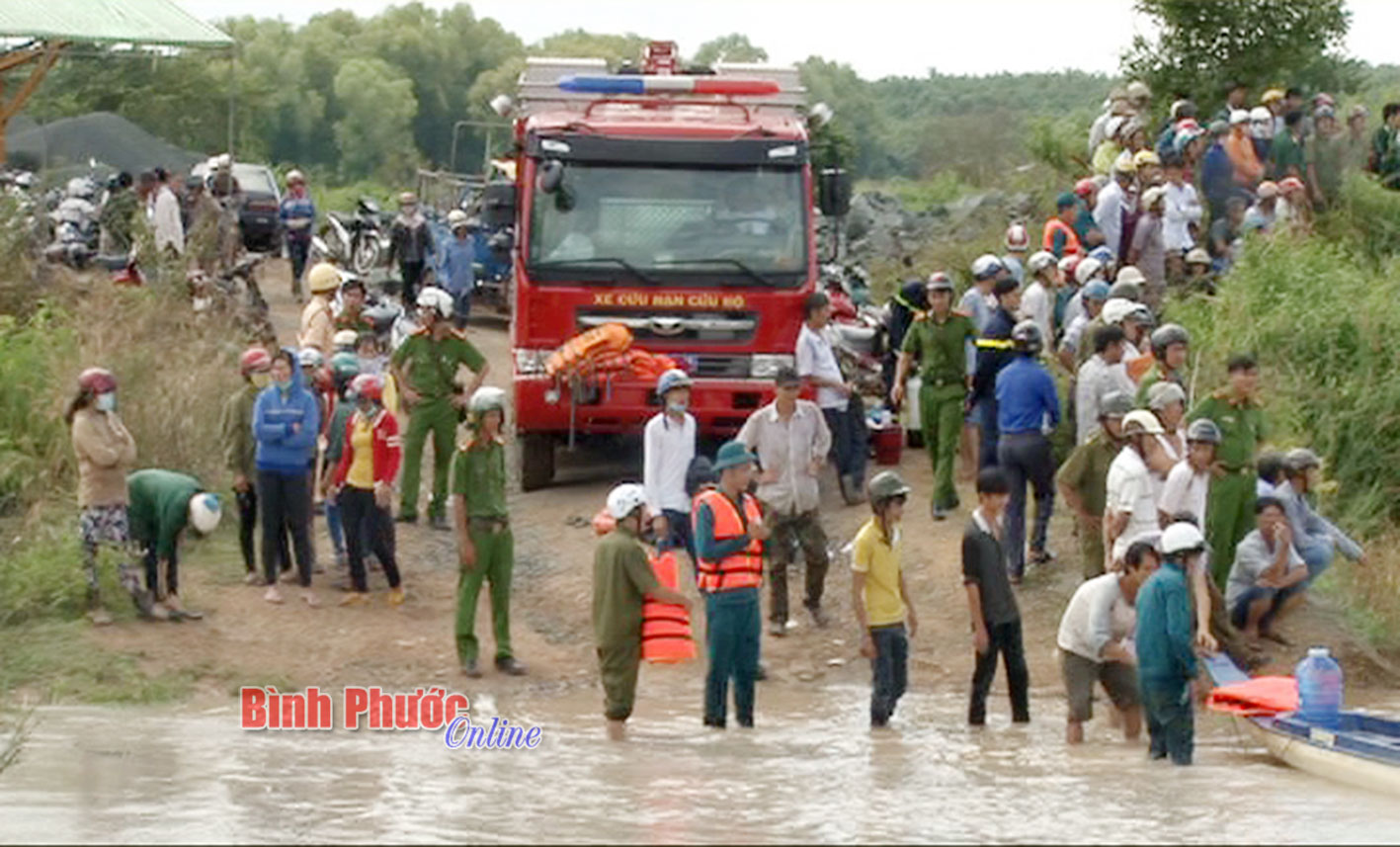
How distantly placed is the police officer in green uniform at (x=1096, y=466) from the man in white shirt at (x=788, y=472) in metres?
1.65

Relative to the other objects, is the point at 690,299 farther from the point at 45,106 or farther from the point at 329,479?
the point at 45,106

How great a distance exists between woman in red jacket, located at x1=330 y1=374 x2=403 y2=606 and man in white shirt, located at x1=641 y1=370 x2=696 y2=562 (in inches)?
67.3

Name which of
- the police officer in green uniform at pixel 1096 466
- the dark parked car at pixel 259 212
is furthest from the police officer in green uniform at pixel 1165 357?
the dark parked car at pixel 259 212

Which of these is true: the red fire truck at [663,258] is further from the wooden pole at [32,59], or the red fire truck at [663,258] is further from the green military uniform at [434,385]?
the wooden pole at [32,59]

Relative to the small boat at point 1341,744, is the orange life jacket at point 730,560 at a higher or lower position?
higher

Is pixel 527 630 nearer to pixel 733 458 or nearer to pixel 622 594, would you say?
pixel 733 458

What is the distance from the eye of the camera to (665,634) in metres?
14.9

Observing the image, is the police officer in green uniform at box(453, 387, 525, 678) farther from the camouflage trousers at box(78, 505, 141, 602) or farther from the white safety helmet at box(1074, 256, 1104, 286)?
the white safety helmet at box(1074, 256, 1104, 286)

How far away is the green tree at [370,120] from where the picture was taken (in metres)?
72.1

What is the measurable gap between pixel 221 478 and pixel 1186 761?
893 centimetres

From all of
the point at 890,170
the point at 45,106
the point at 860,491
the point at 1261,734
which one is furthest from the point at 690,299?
the point at 890,170

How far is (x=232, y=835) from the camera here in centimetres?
1197

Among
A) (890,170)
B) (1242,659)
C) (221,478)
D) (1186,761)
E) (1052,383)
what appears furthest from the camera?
(890,170)

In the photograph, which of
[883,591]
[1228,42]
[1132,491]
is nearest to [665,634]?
[883,591]
